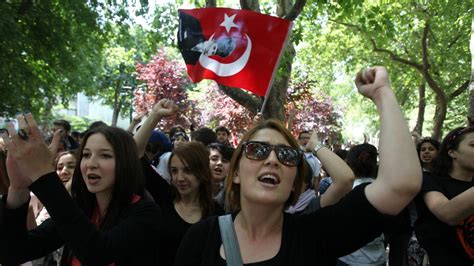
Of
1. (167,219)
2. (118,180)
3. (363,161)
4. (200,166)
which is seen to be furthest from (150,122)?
(363,161)

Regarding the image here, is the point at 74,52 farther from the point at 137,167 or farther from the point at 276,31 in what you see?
the point at 137,167

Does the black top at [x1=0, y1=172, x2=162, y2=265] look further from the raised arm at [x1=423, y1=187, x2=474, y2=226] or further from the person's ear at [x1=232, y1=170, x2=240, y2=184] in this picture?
the raised arm at [x1=423, y1=187, x2=474, y2=226]

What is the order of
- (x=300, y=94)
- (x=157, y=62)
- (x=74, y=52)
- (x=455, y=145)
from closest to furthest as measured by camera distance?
(x=455, y=145)
(x=74, y=52)
(x=300, y=94)
(x=157, y=62)

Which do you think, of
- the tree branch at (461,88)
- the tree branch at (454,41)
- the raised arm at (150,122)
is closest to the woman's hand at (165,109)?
the raised arm at (150,122)

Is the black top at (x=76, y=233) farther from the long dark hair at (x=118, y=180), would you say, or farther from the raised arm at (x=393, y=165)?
the raised arm at (x=393, y=165)

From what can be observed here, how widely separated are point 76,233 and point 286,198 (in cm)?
81

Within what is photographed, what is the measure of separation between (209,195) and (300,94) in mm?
13010

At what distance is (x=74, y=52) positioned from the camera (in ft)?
47.8

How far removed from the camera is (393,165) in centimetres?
172

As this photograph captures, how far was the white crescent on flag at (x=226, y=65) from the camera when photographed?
5.88m

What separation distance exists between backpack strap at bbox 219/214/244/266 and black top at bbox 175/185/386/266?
29 mm

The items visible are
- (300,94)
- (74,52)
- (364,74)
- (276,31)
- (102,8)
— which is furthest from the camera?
(300,94)

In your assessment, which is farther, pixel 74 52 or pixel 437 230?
pixel 74 52

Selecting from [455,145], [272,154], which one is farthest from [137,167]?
[455,145]
